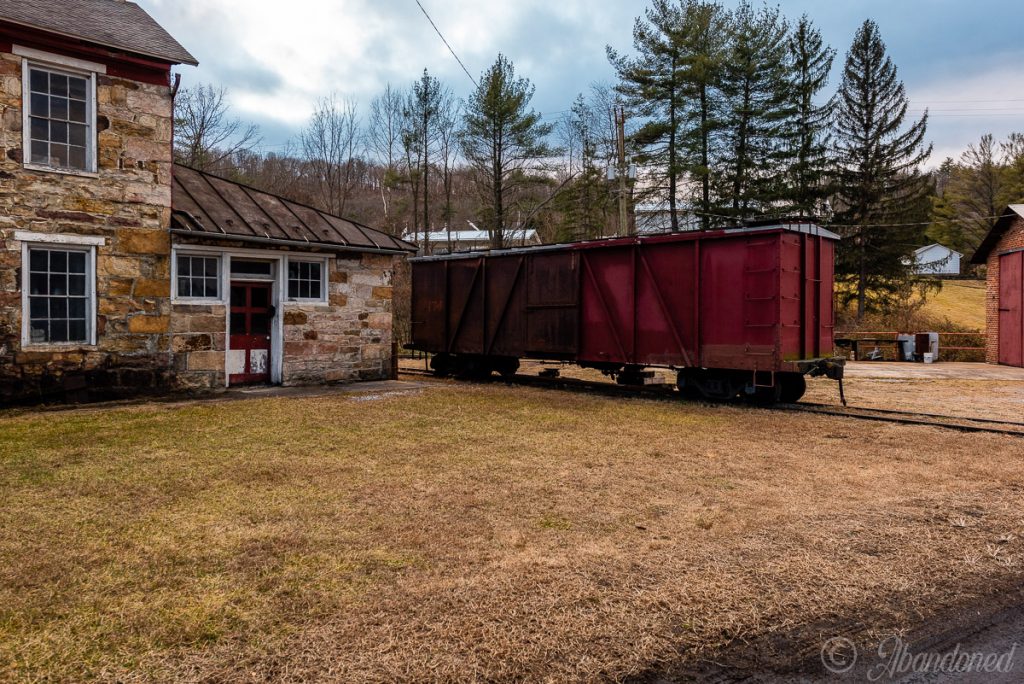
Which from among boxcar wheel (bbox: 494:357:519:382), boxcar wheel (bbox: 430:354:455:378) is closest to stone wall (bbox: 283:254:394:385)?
boxcar wheel (bbox: 430:354:455:378)

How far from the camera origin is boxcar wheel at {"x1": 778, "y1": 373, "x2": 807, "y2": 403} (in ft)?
39.3

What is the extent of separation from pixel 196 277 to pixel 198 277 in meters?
0.03

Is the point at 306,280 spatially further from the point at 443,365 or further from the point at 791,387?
the point at 791,387

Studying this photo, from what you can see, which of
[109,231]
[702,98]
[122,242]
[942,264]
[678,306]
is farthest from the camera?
[942,264]

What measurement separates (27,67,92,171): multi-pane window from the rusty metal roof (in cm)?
157

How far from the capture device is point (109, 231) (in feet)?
36.1

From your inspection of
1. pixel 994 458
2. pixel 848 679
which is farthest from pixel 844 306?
pixel 848 679

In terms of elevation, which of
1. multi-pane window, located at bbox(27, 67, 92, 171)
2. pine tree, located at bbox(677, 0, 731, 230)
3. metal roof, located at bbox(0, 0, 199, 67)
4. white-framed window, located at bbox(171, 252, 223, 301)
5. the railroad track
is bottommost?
the railroad track

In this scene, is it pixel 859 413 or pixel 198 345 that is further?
pixel 198 345

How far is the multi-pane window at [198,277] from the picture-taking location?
11.9 m

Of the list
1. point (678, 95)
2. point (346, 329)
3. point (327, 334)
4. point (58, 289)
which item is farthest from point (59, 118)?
point (678, 95)

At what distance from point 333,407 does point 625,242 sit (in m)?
5.87

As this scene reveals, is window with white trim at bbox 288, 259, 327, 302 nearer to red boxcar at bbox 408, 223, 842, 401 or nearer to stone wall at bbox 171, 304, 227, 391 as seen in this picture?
stone wall at bbox 171, 304, 227, 391
